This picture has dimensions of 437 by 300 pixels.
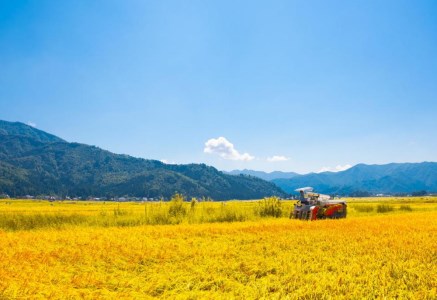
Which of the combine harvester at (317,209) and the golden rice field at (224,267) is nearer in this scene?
the golden rice field at (224,267)

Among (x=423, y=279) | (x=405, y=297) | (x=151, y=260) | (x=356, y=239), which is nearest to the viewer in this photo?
(x=405, y=297)

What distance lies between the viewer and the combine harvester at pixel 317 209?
27.9 meters

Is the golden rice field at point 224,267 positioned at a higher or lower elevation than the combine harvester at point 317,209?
lower

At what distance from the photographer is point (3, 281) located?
7766mm

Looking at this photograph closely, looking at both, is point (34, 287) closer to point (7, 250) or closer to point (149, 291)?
point (149, 291)

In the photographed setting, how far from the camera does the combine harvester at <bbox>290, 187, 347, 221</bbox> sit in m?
27.9

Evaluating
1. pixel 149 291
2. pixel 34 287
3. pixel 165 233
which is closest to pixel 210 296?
pixel 149 291

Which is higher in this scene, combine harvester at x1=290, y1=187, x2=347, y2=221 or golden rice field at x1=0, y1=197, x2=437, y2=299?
combine harvester at x1=290, y1=187, x2=347, y2=221

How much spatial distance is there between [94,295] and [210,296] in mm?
2203

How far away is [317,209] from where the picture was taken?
28.0m

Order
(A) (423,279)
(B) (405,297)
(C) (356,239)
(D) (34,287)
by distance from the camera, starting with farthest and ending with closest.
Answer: (C) (356,239) < (A) (423,279) < (D) (34,287) < (B) (405,297)

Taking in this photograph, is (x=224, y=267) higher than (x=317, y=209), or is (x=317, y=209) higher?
(x=317, y=209)

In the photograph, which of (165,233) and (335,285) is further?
(165,233)

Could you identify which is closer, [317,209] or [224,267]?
[224,267]
